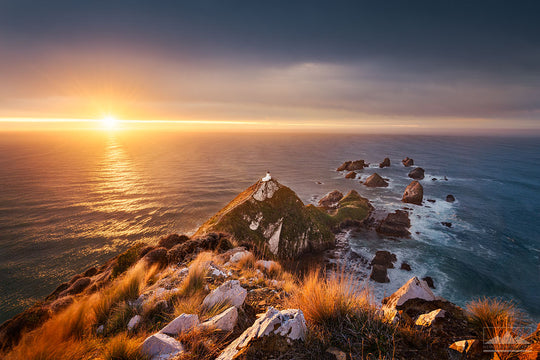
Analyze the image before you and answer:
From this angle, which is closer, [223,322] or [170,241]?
[223,322]

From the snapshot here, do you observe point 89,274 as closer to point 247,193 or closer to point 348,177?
point 247,193

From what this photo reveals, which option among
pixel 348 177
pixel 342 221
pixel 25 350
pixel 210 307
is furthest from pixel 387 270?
pixel 348 177

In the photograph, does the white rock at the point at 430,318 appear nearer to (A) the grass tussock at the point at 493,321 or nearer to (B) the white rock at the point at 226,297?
(A) the grass tussock at the point at 493,321

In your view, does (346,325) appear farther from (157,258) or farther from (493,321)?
(157,258)

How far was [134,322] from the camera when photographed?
4883mm

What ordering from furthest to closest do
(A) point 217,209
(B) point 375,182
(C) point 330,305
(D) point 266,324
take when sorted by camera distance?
1. (B) point 375,182
2. (A) point 217,209
3. (C) point 330,305
4. (D) point 266,324

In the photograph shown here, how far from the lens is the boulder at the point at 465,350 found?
322 centimetres

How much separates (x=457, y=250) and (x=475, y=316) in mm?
46768

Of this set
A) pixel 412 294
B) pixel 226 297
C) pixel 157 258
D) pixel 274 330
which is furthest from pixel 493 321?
pixel 157 258

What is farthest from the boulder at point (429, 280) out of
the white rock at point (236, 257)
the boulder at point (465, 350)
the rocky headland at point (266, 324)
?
the boulder at point (465, 350)

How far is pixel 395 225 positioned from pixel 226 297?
49525 millimetres

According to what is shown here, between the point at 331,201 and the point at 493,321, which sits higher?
the point at 493,321

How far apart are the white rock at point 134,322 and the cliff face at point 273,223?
26.0 meters

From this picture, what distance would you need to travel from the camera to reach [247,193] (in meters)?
→ 40.1
